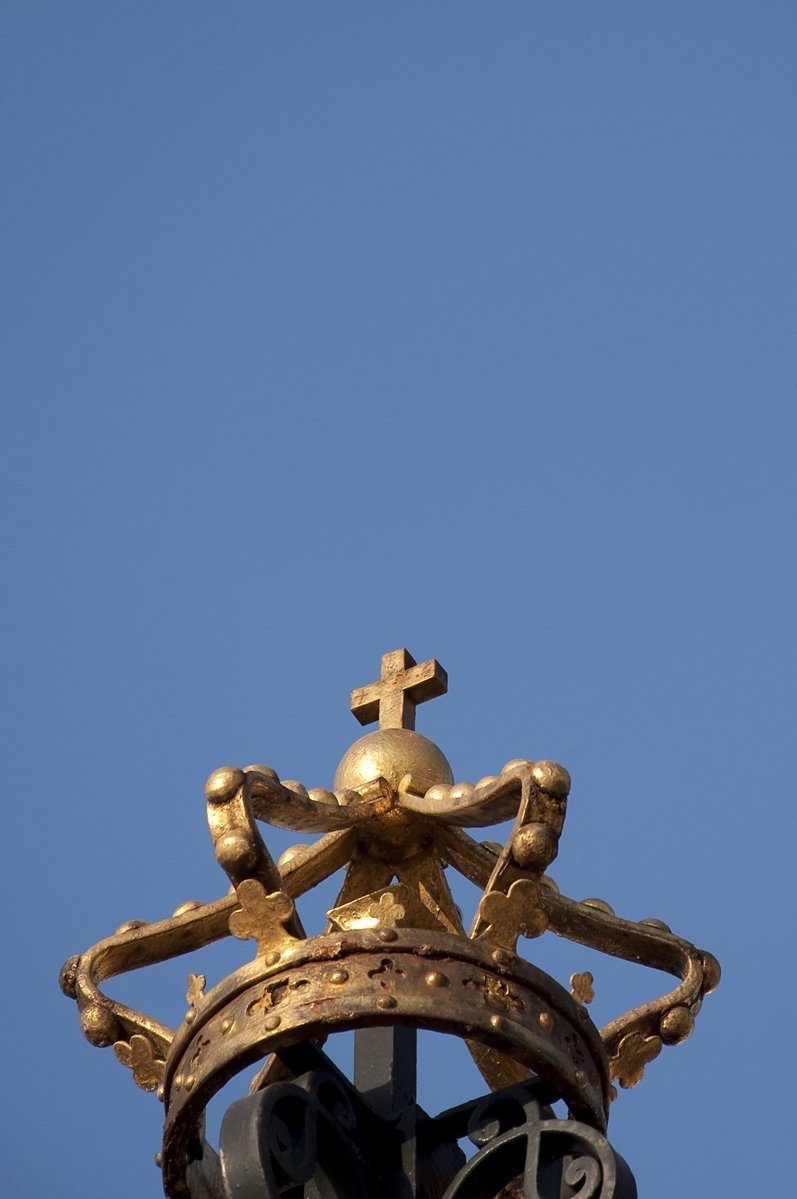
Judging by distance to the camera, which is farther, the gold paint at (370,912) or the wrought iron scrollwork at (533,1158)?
the gold paint at (370,912)

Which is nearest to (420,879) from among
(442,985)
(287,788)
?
(287,788)

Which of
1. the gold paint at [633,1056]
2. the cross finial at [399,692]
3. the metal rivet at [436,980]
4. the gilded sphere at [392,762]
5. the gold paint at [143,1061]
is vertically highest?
the cross finial at [399,692]

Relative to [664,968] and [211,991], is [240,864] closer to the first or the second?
[211,991]

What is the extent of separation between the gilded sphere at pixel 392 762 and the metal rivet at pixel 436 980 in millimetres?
1207

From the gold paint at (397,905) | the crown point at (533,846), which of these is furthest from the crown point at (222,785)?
the crown point at (533,846)

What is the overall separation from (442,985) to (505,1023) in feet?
0.69

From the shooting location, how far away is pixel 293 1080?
22.7 ft

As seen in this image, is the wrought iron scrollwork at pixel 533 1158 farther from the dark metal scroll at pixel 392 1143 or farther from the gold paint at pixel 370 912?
the gold paint at pixel 370 912

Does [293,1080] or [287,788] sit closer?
[293,1080]

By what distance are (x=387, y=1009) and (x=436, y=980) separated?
176 millimetres

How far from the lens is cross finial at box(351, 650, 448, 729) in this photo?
845 centimetres

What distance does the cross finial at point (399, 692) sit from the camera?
8453mm

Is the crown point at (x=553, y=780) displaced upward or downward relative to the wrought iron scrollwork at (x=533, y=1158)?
upward

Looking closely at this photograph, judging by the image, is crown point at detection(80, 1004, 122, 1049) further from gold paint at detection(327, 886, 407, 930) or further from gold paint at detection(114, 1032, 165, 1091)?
gold paint at detection(327, 886, 407, 930)
